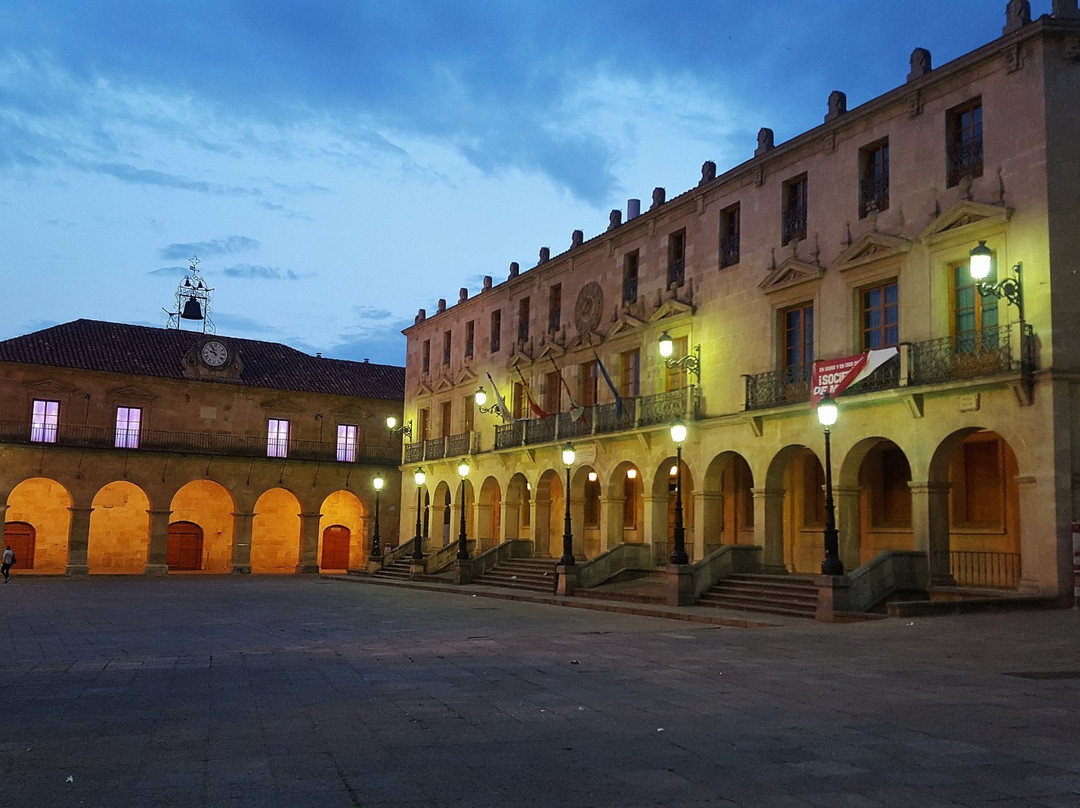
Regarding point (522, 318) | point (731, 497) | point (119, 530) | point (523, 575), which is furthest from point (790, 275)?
point (119, 530)

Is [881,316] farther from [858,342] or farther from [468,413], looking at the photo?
[468,413]

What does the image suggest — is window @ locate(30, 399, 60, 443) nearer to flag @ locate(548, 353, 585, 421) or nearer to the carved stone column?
the carved stone column

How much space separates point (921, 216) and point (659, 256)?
9.91 m

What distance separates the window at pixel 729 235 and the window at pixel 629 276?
4.43 metres

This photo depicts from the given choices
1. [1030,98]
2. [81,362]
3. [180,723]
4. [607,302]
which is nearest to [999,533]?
[1030,98]

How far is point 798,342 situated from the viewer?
23938mm

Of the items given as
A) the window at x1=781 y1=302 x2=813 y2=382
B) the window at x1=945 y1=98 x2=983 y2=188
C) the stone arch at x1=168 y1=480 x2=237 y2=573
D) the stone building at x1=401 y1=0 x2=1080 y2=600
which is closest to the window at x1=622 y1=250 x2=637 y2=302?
the stone building at x1=401 y1=0 x2=1080 y2=600

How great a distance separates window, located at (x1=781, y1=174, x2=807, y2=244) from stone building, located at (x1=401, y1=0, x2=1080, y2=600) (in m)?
0.05

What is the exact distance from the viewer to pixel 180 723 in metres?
7.91

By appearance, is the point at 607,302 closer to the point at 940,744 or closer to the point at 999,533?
the point at 999,533

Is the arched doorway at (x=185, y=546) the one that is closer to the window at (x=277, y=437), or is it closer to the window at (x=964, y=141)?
the window at (x=277, y=437)

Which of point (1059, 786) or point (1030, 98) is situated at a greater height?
point (1030, 98)

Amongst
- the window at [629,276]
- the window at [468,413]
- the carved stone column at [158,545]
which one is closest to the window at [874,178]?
the window at [629,276]

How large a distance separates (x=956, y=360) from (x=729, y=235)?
29.4 ft
